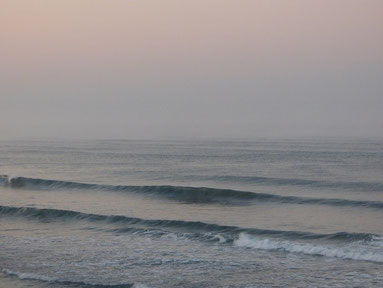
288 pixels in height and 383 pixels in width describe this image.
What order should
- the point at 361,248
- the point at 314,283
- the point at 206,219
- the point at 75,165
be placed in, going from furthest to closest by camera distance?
1. the point at 75,165
2. the point at 206,219
3. the point at 361,248
4. the point at 314,283

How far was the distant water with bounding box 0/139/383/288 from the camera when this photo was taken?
16.5 m

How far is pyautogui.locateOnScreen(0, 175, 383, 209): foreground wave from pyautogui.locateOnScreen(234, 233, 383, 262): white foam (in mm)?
9155

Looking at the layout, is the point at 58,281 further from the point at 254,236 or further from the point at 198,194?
the point at 198,194

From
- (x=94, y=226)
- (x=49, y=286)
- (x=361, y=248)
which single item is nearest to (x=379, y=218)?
(x=361, y=248)

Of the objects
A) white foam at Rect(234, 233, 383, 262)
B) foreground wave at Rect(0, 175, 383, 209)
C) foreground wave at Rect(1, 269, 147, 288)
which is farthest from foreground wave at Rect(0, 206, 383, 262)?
foreground wave at Rect(0, 175, 383, 209)

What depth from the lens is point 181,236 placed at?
22.0 m

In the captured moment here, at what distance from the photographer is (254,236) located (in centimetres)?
2152

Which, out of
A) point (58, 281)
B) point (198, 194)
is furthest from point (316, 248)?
point (198, 194)

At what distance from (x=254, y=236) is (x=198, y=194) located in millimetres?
12267

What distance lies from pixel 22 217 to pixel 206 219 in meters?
9.22

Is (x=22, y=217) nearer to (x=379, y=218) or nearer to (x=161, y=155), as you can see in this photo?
(x=379, y=218)

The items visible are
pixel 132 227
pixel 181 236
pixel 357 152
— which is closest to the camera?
pixel 181 236

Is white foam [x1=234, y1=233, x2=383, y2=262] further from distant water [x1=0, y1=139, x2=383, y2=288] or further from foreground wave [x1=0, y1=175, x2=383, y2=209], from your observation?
foreground wave [x1=0, y1=175, x2=383, y2=209]

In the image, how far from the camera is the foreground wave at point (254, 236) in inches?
749
